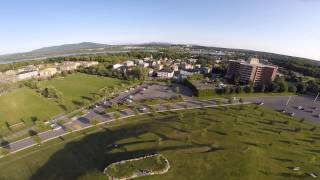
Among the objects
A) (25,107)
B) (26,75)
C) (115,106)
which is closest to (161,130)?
(115,106)

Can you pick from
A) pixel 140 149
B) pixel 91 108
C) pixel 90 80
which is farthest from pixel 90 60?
pixel 140 149

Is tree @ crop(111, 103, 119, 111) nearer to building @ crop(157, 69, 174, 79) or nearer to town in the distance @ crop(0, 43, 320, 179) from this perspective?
town in the distance @ crop(0, 43, 320, 179)

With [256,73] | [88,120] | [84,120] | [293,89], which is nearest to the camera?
[88,120]

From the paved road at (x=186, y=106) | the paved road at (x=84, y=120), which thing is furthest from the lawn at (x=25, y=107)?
the paved road at (x=186, y=106)

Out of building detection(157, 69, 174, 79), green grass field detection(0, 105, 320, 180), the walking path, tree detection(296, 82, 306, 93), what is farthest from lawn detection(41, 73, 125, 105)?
A: tree detection(296, 82, 306, 93)

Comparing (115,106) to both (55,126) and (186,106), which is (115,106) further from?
(186,106)

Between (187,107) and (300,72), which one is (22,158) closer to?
(187,107)
